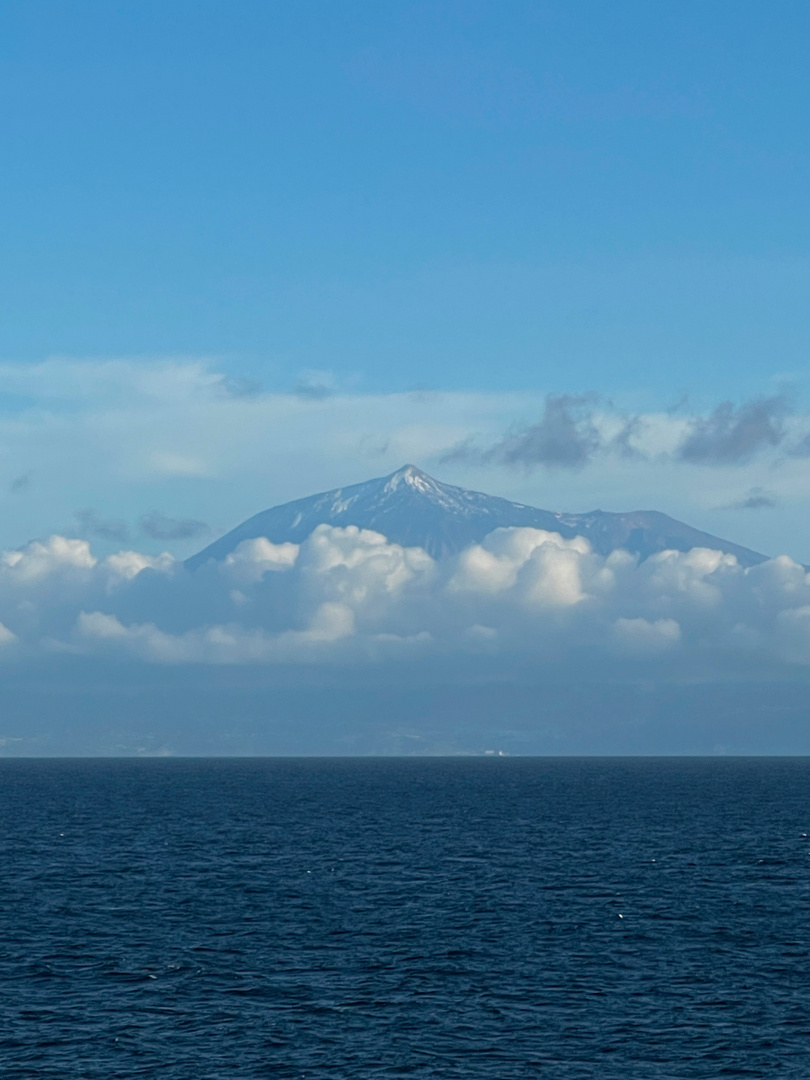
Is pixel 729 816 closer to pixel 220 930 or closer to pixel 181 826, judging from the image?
pixel 181 826

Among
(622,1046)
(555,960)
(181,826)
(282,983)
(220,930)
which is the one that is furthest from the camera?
(181,826)

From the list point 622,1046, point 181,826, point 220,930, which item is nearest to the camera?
point 622,1046

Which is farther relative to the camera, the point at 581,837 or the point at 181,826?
the point at 181,826

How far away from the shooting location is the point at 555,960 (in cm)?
7556

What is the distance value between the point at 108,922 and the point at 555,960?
3263 cm

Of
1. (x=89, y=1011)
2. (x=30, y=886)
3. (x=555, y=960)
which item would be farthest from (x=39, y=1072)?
(x=30, y=886)

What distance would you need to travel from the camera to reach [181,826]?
168 meters

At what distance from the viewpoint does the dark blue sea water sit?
56094 mm

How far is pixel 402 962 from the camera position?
244ft

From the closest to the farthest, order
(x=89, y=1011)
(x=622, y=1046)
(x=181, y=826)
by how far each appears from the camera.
A: 1. (x=622, y=1046)
2. (x=89, y=1011)
3. (x=181, y=826)

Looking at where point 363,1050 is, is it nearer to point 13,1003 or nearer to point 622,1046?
point 622,1046

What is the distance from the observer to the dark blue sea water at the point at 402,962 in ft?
184

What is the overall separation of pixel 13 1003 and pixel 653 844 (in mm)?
94406

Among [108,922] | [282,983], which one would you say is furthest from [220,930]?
[282,983]
